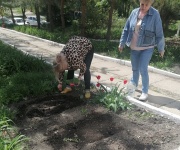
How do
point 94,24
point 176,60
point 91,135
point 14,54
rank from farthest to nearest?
point 94,24, point 176,60, point 14,54, point 91,135

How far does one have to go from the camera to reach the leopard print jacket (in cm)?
416

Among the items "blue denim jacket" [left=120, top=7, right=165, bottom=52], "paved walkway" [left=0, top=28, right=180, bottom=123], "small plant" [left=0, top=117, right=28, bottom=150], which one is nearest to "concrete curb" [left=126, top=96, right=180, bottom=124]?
"paved walkway" [left=0, top=28, right=180, bottom=123]

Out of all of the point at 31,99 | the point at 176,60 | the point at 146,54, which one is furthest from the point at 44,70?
the point at 176,60

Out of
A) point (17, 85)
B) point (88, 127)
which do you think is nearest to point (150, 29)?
point (88, 127)

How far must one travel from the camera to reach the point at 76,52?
13.8ft

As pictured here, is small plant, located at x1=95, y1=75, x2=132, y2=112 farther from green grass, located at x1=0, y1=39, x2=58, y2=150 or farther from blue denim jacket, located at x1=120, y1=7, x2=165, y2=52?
green grass, located at x1=0, y1=39, x2=58, y2=150

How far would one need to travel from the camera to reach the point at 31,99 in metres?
4.76

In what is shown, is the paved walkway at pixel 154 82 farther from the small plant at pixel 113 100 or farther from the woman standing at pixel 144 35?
the woman standing at pixel 144 35

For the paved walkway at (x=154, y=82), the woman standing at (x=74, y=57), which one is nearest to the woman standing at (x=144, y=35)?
the paved walkway at (x=154, y=82)

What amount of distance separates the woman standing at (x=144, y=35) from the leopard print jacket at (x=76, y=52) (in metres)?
0.88

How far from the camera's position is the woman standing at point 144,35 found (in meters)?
4.35

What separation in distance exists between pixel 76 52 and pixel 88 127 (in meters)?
1.25

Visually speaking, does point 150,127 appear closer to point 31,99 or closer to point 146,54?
point 146,54

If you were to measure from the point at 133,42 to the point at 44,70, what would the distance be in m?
2.70
